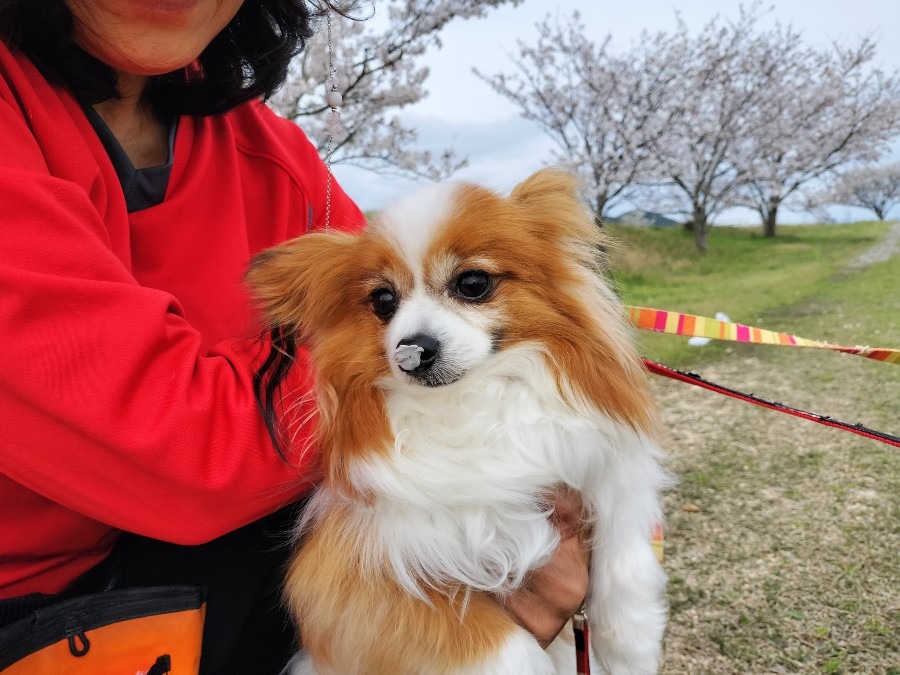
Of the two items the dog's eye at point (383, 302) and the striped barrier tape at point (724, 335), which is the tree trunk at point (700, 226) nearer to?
the striped barrier tape at point (724, 335)

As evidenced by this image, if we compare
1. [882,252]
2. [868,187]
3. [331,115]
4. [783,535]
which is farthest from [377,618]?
[868,187]

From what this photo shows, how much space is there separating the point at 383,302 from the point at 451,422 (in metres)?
0.30

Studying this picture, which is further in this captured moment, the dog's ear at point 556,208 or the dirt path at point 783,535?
the dirt path at point 783,535

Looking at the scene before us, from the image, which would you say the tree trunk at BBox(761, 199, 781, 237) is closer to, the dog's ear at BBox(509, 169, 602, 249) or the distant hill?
the distant hill

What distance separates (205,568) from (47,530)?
363 mm

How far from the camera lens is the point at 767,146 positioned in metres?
18.9

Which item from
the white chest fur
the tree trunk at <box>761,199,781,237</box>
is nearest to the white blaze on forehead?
the white chest fur

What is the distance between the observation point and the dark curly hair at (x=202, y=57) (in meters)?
1.31

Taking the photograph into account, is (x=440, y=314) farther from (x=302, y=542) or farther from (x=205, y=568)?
(x=205, y=568)

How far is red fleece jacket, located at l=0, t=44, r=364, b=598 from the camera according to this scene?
1079 millimetres

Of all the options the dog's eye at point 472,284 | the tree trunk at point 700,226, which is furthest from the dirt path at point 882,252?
the dog's eye at point 472,284

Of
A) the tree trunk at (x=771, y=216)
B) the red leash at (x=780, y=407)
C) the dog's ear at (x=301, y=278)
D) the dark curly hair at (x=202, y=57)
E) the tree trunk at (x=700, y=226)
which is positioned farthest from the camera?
the tree trunk at (x=771, y=216)

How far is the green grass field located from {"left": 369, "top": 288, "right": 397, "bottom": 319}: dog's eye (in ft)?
1.84

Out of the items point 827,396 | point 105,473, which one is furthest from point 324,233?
point 827,396
